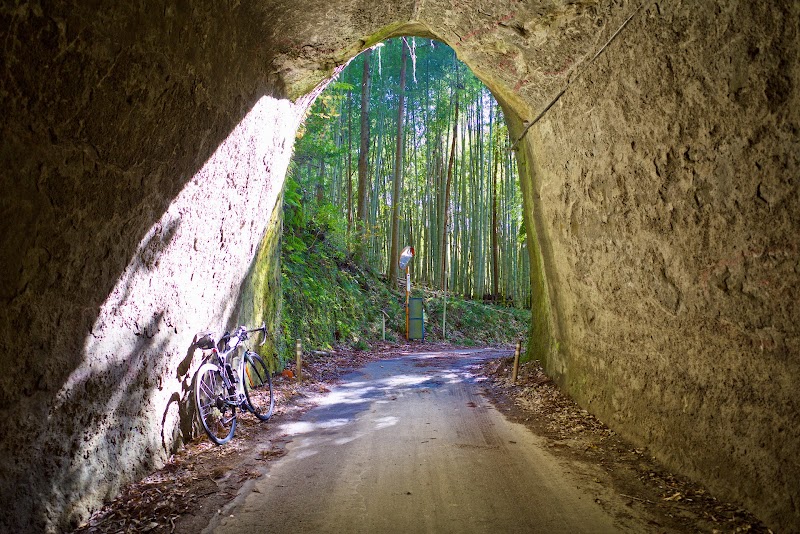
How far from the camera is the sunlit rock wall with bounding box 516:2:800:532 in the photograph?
3203 millimetres

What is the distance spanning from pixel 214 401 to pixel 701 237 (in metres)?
4.93

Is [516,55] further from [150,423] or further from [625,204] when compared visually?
[150,423]

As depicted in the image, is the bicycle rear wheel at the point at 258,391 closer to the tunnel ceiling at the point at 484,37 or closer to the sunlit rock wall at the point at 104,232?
the sunlit rock wall at the point at 104,232

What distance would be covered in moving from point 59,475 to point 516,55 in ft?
21.0

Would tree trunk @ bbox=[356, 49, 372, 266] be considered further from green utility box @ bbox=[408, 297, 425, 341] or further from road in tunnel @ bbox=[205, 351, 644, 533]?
road in tunnel @ bbox=[205, 351, 644, 533]

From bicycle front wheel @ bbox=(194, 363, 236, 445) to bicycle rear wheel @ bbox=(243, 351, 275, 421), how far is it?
0.40 meters

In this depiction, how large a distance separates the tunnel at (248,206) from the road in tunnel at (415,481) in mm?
1038

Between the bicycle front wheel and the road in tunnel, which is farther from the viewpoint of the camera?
the bicycle front wheel

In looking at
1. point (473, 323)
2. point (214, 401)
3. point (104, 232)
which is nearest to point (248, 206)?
point (214, 401)

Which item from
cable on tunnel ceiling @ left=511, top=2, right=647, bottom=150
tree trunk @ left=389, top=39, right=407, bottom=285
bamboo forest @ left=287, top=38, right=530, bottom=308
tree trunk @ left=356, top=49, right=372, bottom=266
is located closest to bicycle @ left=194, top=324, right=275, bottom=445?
cable on tunnel ceiling @ left=511, top=2, right=647, bottom=150

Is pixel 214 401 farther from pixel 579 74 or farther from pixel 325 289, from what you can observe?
pixel 325 289

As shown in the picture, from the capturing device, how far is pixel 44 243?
10.7 ft

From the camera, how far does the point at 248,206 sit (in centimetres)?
701

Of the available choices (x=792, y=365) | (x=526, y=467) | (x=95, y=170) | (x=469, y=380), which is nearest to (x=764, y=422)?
(x=792, y=365)
